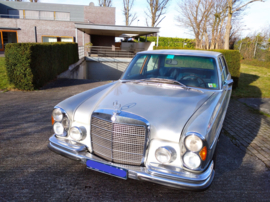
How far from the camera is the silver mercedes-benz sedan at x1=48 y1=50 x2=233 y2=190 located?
7.59ft

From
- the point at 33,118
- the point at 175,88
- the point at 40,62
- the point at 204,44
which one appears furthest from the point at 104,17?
the point at 175,88

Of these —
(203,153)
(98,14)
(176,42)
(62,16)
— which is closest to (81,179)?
(203,153)

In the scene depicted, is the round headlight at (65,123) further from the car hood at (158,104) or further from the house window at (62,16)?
the house window at (62,16)

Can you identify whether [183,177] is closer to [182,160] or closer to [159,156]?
[182,160]

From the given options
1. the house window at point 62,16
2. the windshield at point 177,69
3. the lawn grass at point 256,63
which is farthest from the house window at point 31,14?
the windshield at point 177,69

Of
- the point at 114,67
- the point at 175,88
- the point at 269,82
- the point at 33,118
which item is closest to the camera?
the point at 175,88

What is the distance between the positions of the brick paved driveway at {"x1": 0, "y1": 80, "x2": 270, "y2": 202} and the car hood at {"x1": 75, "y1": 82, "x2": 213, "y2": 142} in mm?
946

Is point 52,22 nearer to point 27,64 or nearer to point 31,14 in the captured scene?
point 31,14

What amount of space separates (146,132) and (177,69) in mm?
1925

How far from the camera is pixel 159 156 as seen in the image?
7.87 ft

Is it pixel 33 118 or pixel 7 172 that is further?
pixel 33 118

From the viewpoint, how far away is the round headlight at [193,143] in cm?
227

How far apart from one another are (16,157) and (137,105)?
2.39 metres

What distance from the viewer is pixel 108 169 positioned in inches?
99.7
